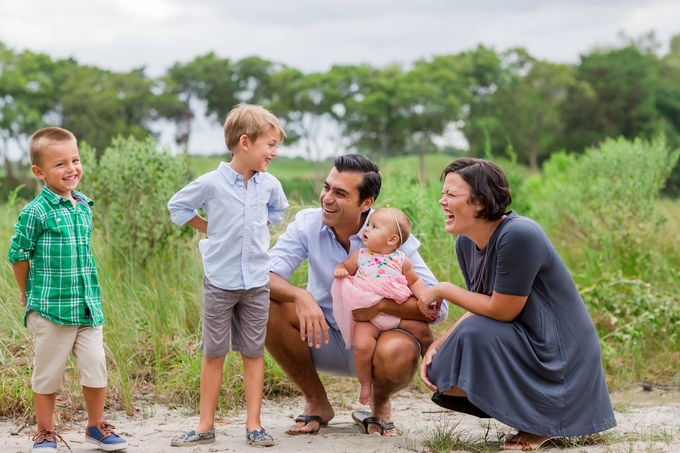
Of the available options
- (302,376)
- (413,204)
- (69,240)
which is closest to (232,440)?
(302,376)

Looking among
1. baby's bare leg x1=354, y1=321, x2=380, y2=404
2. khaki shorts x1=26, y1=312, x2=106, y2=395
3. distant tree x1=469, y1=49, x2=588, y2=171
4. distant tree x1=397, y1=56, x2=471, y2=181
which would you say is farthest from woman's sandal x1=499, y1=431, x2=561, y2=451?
distant tree x1=397, y1=56, x2=471, y2=181

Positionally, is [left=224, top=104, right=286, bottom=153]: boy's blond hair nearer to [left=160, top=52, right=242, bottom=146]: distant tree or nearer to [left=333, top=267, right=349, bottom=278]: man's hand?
[left=333, top=267, right=349, bottom=278]: man's hand

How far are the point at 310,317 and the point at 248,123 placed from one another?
3.09ft

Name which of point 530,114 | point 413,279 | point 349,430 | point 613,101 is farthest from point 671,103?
point 349,430

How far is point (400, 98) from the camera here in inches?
2021

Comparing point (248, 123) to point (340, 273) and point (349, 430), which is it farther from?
point (349, 430)

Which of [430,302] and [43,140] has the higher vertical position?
[43,140]

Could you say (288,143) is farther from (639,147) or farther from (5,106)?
(639,147)

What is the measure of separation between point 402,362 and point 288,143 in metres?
42.5

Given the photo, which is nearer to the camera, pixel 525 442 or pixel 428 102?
pixel 525 442

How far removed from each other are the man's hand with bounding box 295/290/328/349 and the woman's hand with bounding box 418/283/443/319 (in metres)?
0.47

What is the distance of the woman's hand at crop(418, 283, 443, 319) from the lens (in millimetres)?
3312

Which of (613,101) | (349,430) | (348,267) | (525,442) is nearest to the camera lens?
(525,442)

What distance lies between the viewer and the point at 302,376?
373 cm
